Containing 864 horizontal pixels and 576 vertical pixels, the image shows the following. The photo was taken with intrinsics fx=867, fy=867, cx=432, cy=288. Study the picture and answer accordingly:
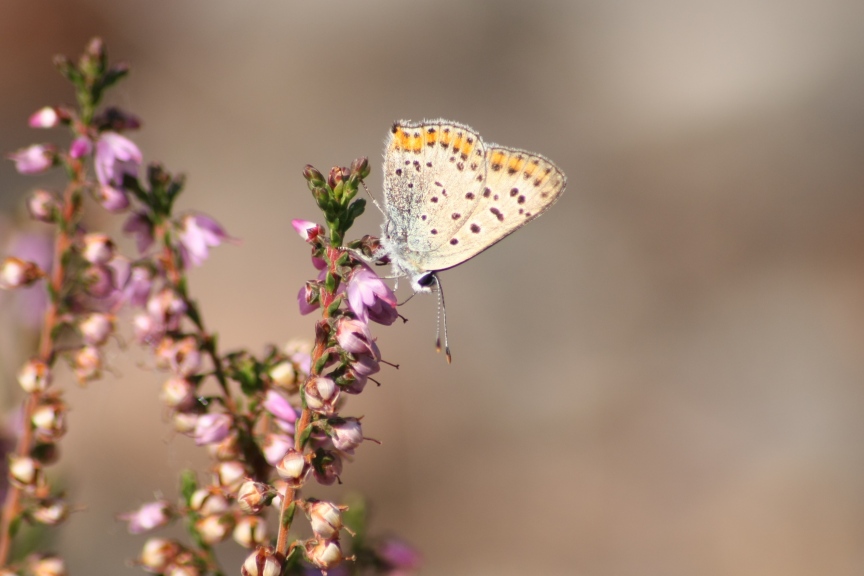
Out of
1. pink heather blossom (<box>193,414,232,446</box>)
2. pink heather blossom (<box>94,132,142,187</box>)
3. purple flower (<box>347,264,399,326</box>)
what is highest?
pink heather blossom (<box>94,132,142,187</box>)

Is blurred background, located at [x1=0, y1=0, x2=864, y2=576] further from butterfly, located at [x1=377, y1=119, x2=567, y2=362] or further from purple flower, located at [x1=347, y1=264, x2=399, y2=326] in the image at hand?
purple flower, located at [x1=347, y1=264, x2=399, y2=326]

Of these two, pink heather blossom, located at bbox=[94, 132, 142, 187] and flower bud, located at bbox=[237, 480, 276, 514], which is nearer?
flower bud, located at bbox=[237, 480, 276, 514]

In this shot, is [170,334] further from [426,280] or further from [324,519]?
[426,280]

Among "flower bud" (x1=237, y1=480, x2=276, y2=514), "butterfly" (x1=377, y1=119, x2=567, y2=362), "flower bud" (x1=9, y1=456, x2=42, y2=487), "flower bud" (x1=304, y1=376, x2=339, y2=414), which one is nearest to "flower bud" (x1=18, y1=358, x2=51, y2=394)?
"flower bud" (x1=9, y1=456, x2=42, y2=487)

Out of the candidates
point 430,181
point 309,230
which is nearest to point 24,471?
point 309,230

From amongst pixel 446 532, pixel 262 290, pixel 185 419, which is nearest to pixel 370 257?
pixel 185 419

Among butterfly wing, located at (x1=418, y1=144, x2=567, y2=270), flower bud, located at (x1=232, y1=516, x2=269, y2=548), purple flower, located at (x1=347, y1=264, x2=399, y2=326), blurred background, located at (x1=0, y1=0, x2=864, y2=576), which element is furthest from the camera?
blurred background, located at (x1=0, y1=0, x2=864, y2=576)

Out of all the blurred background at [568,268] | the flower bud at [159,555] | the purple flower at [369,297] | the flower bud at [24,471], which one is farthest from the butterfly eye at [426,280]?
the blurred background at [568,268]
